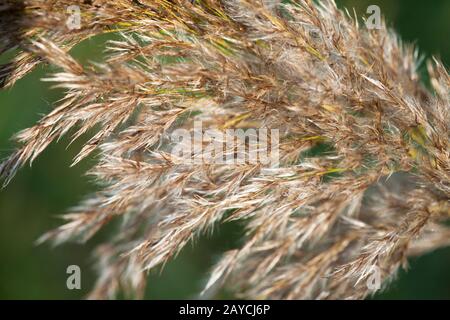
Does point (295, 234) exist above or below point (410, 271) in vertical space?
above

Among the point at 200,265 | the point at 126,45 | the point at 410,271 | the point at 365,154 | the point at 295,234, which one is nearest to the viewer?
the point at 126,45

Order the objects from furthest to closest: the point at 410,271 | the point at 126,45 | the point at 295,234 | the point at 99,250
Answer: the point at 410,271 < the point at 99,250 < the point at 295,234 < the point at 126,45

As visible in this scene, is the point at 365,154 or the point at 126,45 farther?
the point at 365,154

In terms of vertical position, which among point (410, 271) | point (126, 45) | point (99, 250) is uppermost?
point (126, 45)
